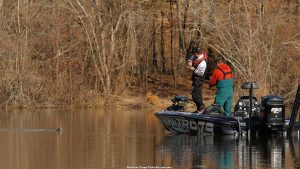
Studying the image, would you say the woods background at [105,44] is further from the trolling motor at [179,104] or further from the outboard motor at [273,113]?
the outboard motor at [273,113]

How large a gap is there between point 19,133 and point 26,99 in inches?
476

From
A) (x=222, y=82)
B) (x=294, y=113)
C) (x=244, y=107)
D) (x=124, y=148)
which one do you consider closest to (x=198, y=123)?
(x=222, y=82)

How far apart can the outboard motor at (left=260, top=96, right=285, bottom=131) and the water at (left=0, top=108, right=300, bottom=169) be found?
368 mm

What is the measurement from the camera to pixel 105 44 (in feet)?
131

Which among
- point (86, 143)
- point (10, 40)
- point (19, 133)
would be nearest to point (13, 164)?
point (86, 143)

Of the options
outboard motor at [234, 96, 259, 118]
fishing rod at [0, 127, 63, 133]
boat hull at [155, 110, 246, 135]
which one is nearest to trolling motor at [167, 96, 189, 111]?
boat hull at [155, 110, 246, 135]

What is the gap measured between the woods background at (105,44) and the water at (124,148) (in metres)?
7.58

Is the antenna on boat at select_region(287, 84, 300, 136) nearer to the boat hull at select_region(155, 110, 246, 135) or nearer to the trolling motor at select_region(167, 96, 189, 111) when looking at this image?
the boat hull at select_region(155, 110, 246, 135)

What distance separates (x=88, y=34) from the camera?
39.7 metres

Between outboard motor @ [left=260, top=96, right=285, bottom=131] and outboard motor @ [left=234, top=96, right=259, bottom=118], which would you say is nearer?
outboard motor @ [left=260, top=96, right=285, bottom=131]

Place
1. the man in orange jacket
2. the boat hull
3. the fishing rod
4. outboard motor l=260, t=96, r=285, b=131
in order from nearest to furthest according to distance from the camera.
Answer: outboard motor l=260, t=96, r=285, b=131
the boat hull
the man in orange jacket
the fishing rod

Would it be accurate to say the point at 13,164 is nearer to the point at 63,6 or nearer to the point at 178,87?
the point at 63,6

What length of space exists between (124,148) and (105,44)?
750 inches

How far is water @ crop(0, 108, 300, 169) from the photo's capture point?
18312mm
